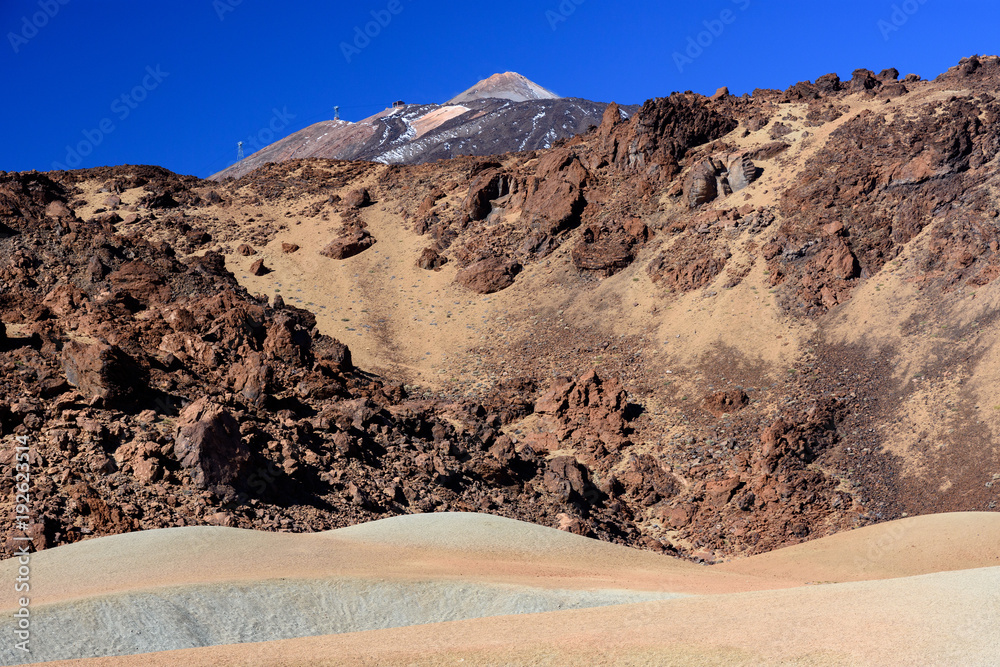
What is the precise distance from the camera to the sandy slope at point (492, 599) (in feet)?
27.9

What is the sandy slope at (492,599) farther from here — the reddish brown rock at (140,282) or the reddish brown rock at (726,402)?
the reddish brown rock at (140,282)

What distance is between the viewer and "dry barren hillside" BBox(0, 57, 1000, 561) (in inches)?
656

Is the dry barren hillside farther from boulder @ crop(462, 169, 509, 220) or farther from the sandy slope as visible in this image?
the sandy slope

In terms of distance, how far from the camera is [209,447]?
50.5 feet

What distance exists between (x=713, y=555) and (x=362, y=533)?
338 inches

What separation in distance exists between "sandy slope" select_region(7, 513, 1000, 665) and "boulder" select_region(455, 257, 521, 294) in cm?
1833

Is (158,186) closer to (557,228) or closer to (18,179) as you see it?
(18,179)

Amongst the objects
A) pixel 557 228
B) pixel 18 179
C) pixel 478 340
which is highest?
pixel 18 179

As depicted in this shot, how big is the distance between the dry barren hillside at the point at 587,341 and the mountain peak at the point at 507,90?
238ft

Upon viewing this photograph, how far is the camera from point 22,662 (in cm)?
882

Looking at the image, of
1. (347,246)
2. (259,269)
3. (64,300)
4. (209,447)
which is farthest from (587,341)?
(259,269)

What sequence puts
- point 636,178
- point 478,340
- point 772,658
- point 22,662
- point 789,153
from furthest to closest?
point 636,178 → point 789,153 → point 478,340 → point 22,662 → point 772,658

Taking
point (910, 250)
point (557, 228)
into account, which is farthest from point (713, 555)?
point (557, 228)

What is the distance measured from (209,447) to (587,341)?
53.8ft
